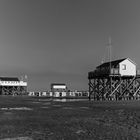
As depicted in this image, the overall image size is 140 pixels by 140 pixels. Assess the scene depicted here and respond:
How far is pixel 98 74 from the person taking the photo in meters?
67.8

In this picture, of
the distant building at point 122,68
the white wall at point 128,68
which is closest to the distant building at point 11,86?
the distant building at point 122,68

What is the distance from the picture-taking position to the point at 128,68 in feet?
209

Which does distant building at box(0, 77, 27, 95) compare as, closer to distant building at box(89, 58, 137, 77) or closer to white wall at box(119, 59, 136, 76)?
distant building at box(89, 58, 137, 77)

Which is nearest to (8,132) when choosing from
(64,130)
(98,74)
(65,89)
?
(64,130)

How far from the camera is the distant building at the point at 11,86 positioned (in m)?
133

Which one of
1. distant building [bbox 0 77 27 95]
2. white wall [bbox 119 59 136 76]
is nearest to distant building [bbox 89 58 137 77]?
white wall [bbox 119 59 136 76]

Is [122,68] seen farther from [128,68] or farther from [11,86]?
Result: [11,86]

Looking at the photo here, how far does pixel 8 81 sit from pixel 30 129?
119065 mm

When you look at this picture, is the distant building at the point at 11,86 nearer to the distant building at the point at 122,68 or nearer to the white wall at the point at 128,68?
the distant building at the point at 122,68

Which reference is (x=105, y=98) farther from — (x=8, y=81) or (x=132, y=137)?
(x=8, y=81)

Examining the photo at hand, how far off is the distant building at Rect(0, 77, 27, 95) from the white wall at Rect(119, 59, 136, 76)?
3081 inches

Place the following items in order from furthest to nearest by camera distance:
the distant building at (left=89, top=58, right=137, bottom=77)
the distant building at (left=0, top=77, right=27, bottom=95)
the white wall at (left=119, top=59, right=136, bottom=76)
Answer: the distant building at (left=0, top=77, right=27, bottom=95) < the white wall at (left=119, top=59, right=136, bottom=76) < the distant building at (left=89, top=58, right=137, bottom=77)

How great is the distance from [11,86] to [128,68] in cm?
8038

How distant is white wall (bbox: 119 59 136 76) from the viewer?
208ft
